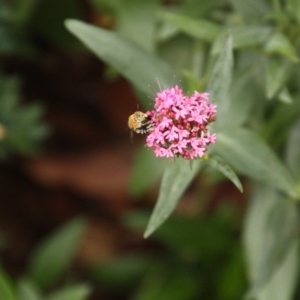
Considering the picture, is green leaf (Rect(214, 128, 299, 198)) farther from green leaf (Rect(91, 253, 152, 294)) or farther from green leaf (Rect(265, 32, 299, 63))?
green leaf (Rect(91, 253, 152, 294))

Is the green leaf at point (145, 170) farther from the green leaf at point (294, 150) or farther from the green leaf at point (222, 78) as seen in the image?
the green leaf at point (222, 78)

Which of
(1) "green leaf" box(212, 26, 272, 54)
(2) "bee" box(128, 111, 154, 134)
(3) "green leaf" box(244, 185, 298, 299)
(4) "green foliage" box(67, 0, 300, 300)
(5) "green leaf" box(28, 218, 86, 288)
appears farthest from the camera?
(5) "green leaf" box(28, 218, 86, 288)

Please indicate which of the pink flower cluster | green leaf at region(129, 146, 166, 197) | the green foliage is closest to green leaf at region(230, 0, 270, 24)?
the green foliage

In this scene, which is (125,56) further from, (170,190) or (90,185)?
(90,185)

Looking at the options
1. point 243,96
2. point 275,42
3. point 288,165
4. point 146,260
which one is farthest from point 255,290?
point 146,260

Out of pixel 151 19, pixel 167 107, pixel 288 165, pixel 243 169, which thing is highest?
pixel 151 19

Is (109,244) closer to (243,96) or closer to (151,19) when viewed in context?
(151,19)

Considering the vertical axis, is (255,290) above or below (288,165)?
below

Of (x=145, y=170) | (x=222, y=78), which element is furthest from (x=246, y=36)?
(x=145, y=170)
